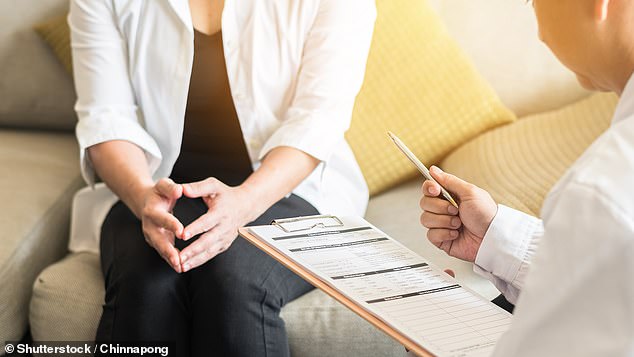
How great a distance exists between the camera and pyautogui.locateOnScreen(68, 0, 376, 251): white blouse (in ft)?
5.04

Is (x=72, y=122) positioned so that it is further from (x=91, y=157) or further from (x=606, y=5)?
(x=606, y=5)

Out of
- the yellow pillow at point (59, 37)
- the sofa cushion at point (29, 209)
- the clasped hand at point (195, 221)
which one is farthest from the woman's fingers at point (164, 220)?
the yellow pillow at point (59, 37)

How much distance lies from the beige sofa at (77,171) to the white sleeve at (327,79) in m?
0.28

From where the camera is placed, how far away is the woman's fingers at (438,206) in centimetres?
114

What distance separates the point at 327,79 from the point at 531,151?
0.55 metres

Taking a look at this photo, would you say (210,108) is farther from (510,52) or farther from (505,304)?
(510,52)

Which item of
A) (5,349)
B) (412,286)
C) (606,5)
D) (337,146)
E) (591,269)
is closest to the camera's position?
(591,269)

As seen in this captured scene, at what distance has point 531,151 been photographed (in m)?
1.79

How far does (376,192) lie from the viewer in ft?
6.18

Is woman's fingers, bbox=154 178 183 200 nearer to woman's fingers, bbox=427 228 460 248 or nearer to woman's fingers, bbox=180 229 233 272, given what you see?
woman's fingers, bbox=180 229 233 272

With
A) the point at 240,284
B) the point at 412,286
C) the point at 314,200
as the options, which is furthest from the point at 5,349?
the point at 412,286

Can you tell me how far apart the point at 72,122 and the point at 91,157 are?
60 cm

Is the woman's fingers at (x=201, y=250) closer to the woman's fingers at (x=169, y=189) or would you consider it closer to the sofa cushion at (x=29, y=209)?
the woman's fingers at (x=169, y=189)

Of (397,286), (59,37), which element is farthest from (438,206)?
(59,37)
